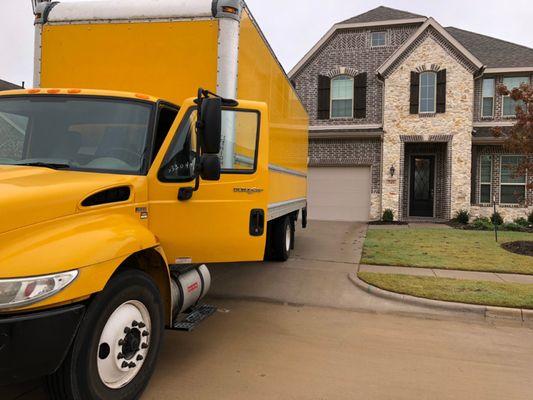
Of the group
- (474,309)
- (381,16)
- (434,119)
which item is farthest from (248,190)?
(381,16)

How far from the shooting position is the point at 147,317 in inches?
129

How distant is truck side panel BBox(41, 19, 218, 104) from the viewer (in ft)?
14.9

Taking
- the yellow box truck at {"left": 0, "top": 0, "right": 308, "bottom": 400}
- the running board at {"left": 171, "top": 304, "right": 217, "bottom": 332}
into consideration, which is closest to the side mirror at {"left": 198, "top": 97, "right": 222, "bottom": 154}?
the yellow box truck at {"left": 0, "top": 0, "right": 308, "bottom": 400}

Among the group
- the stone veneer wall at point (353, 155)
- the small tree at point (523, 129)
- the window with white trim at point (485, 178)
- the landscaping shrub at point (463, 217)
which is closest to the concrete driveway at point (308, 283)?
the small tree at point (523, 129)

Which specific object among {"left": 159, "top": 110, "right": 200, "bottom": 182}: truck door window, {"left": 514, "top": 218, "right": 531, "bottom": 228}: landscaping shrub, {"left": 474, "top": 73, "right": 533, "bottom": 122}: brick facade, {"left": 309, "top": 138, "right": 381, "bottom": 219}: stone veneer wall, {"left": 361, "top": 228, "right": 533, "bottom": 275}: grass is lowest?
{"left": 361, "top": 228, "right": 533, "bottom": 275}: grass

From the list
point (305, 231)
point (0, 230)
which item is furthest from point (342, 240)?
point (0, 230)

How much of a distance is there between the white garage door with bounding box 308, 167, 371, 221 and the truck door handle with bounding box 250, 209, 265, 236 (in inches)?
564

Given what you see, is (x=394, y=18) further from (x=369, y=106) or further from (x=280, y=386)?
(x=280, y=386)

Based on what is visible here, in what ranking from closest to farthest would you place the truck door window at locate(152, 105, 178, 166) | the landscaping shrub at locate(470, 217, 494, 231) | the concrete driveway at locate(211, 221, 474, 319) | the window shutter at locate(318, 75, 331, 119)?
the truck door window at locate(152, 105, 178, 166)
the concrete driveway at locate(211, 221, 474, 319)
the landscaping shrub at locate(470, 217, 494, 231)
the window shutter at locate(318, 75, 331, 119)

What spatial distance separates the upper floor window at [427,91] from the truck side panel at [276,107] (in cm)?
887

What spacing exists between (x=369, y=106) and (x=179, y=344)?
1547 centimetres

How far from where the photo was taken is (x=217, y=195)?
397 centimetres

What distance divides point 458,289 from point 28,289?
237 inches

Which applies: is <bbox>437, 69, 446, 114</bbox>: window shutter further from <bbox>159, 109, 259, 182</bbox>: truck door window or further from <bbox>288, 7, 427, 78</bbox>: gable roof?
<bbox>159, 109, 259, 182</bbox>: truck door window
